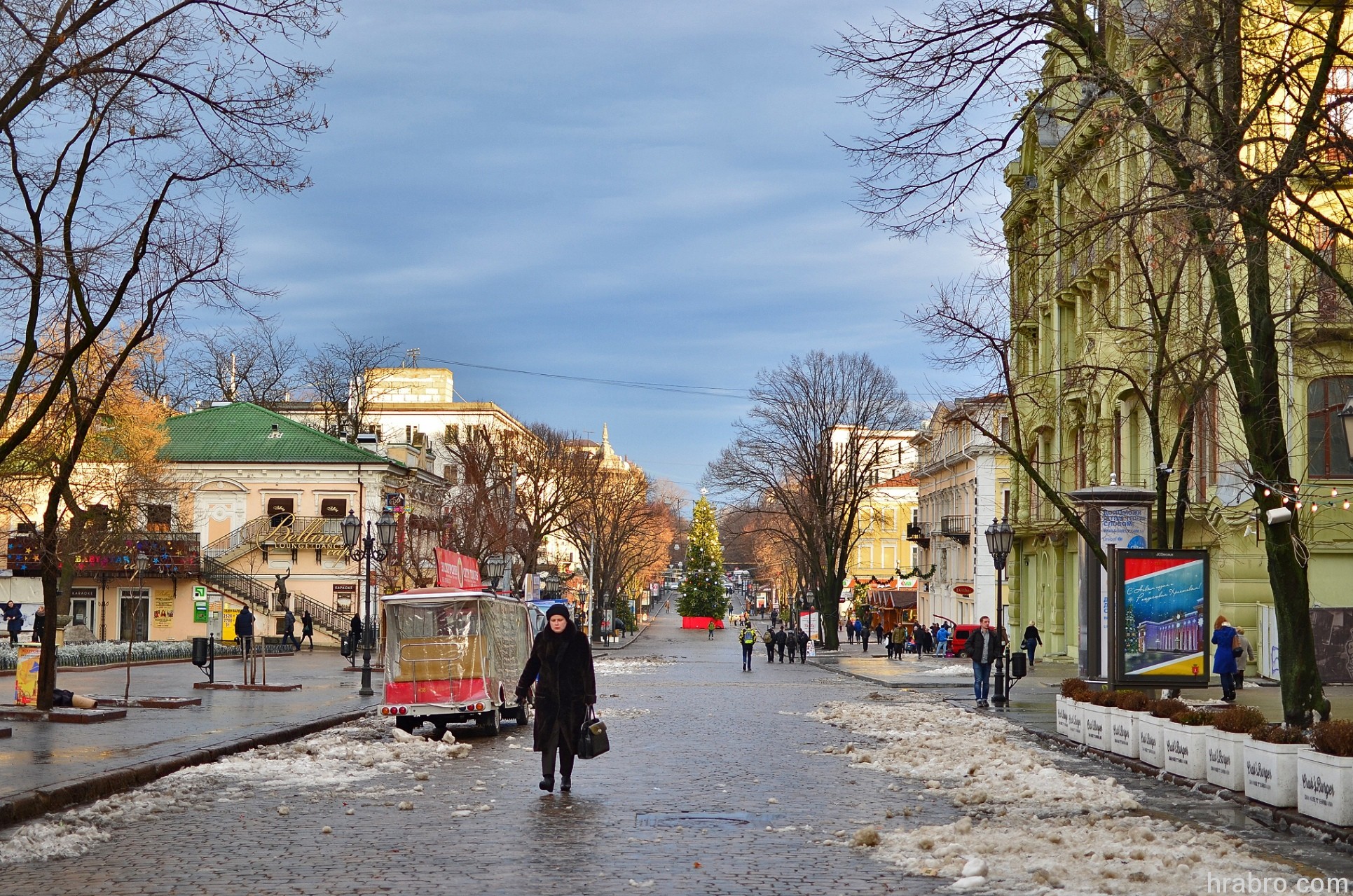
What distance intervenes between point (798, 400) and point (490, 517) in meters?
15.5

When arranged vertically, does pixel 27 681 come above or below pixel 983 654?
above

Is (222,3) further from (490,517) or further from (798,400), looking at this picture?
(798,400)

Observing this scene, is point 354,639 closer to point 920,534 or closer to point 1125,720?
point 1125,720

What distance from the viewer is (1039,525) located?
51.6m

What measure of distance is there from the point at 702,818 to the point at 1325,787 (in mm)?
5177

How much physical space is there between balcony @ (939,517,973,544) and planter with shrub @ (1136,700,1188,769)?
57979 millimetres

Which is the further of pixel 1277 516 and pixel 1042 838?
pixel 1277 516

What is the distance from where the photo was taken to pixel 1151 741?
57.5 feet

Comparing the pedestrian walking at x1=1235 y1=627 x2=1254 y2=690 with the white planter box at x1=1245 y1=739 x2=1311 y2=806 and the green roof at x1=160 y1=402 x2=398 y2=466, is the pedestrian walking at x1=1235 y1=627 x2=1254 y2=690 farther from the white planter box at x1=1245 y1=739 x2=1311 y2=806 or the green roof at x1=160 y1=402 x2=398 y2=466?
the green roof at x1=160 y1=402 x2=398 y2=466

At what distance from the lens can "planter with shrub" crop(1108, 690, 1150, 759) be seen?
1823 cm

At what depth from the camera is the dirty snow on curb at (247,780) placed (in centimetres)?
1137

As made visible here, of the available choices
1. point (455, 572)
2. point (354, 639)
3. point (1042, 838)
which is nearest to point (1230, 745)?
point (1042, 838)

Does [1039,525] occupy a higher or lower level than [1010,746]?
higher

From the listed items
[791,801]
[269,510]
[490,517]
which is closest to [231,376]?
[269,510]
